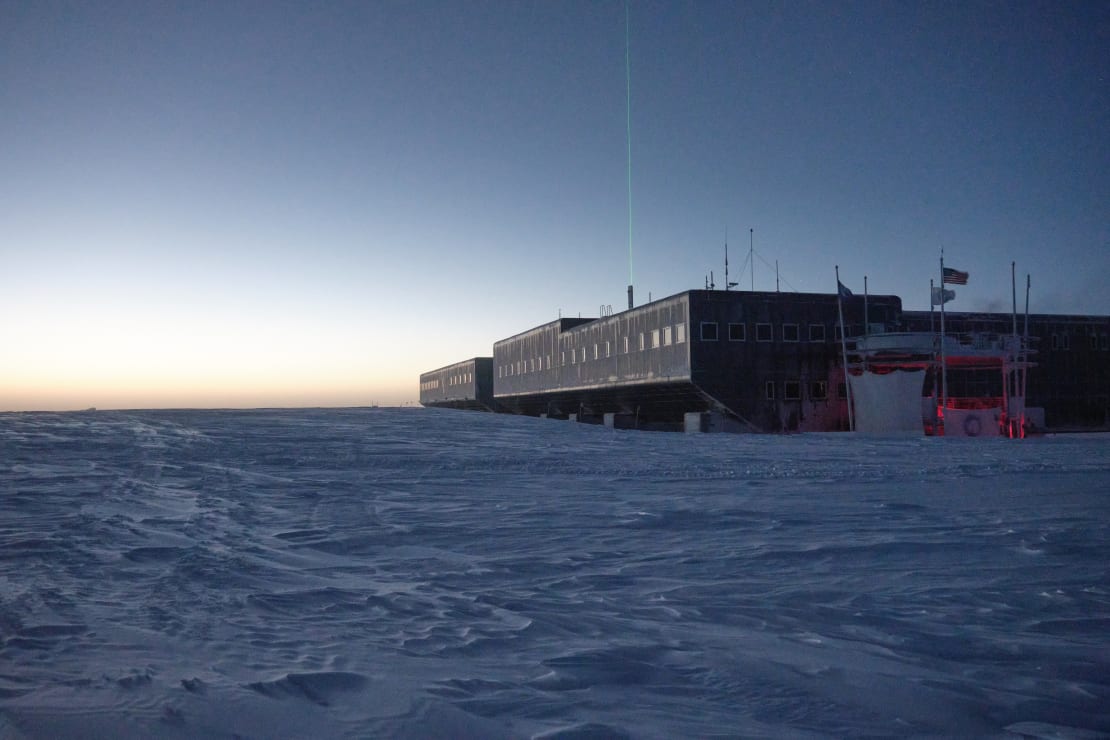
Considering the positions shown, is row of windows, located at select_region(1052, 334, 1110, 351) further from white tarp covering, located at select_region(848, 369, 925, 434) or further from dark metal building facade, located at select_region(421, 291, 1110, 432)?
white tarp covering, located at select_region(848, 369, 925, 434)

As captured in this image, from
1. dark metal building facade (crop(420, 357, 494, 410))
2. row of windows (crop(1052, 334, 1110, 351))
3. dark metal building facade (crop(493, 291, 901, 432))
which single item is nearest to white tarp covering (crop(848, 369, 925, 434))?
dark metal building facade (crop(493, 291, 901, 432))

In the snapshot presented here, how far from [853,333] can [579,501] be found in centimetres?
3991

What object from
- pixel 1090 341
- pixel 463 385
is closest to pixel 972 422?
pixel 1090 341

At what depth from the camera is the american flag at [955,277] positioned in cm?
4231

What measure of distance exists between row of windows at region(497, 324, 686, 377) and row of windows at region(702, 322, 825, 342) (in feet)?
4.72

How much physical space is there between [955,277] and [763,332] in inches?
406

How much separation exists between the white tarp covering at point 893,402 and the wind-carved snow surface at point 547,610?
29.0 metres

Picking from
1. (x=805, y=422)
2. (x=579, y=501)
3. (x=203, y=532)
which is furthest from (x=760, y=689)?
(x=805, y=422)

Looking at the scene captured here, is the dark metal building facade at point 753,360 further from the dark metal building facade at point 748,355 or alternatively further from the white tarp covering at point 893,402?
the white tarp covering at point 893,402

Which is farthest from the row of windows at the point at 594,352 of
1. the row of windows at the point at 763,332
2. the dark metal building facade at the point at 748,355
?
the row of windows at the point at 763,332

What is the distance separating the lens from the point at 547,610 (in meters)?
6.68

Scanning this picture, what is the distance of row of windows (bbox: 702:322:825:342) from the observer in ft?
155

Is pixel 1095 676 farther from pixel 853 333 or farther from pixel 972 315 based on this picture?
pixel 972 315

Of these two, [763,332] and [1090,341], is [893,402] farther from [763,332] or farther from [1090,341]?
[1090,341]
